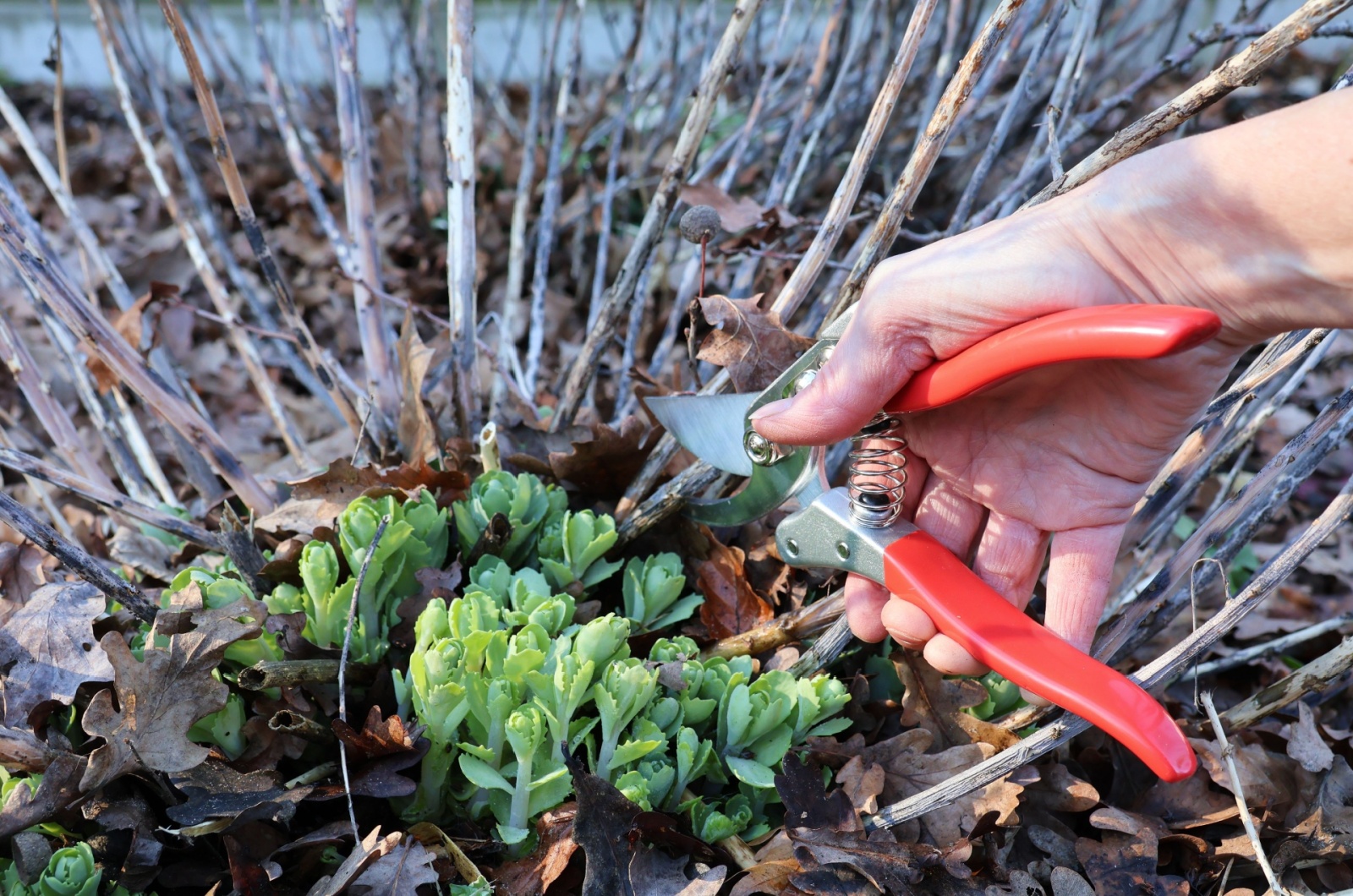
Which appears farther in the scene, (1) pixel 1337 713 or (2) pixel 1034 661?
(1) pixel 1337 713

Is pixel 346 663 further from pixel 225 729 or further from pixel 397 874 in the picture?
pixel 397 874

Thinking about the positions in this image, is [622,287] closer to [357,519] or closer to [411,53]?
[357,519]

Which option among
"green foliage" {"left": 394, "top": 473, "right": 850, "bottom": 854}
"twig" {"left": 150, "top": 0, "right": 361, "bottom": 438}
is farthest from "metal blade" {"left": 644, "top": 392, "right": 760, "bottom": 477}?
"twig" {"left": 150, "top": 0, "right": 361, "bottom": 438}

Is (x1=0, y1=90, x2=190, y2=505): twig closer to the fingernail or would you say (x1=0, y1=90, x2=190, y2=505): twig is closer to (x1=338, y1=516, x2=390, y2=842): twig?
(x1=338, y1=516, x2=390, y2=842): twig

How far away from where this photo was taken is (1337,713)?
6.50 ft

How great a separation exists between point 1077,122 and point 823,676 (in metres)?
1.30

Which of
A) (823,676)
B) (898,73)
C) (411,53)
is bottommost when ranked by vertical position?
(823,676)

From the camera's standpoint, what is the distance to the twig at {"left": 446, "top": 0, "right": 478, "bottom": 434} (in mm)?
1745

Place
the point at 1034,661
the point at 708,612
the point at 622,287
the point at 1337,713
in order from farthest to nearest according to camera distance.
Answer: the point at 1337,713
the point at 622,287
the point at 708,612
the point at 1034,661

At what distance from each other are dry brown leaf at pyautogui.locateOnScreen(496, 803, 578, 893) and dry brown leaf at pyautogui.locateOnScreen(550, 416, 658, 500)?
2.21ft

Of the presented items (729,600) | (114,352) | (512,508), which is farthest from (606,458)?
(114,352)

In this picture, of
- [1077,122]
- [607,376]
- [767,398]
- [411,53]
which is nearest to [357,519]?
[767,398]

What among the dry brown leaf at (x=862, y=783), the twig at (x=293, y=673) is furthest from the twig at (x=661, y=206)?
the dry brown leaf at (x=862, y=783)

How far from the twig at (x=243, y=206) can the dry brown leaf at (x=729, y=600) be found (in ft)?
2.85
